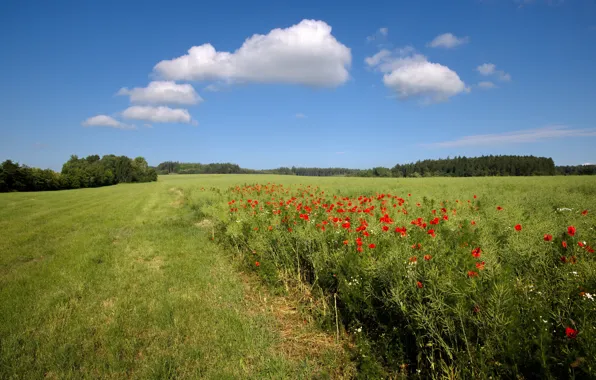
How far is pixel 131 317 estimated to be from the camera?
515 centimetres

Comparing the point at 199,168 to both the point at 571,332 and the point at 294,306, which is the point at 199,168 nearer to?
the point at 294,306

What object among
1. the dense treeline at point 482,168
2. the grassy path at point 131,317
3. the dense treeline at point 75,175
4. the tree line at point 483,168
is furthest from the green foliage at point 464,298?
the dense treeline at point 482,168

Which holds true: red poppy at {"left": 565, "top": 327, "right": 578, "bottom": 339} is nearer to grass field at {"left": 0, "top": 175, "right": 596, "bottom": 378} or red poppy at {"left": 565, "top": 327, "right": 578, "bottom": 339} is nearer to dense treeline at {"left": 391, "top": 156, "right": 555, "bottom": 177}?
grass field at {"left": 0, "top": 175, "right": 596, "bottom": 378}

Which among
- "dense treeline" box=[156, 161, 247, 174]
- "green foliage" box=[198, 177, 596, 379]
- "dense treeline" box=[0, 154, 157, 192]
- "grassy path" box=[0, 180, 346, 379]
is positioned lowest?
"grassy path" box=[0, 180, 346, 379]

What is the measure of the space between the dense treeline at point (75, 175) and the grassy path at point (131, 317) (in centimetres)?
4632

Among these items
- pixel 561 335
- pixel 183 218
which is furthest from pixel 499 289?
pixel 183 218

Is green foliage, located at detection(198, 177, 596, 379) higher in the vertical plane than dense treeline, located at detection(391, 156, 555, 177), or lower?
lower

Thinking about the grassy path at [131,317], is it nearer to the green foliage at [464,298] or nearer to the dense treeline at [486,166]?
the green foliage at [464,298]

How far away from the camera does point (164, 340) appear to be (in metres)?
4.47

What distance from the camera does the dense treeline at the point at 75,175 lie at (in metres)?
42.9

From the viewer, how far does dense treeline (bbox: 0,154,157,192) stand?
42.9m

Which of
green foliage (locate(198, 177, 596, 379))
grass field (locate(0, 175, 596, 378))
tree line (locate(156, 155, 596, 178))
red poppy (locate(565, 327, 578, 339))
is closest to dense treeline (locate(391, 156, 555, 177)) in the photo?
tree line (locate(156, 155, 596, 178))

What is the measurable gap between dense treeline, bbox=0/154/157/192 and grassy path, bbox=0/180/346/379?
152ft

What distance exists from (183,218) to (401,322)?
47.3ft
